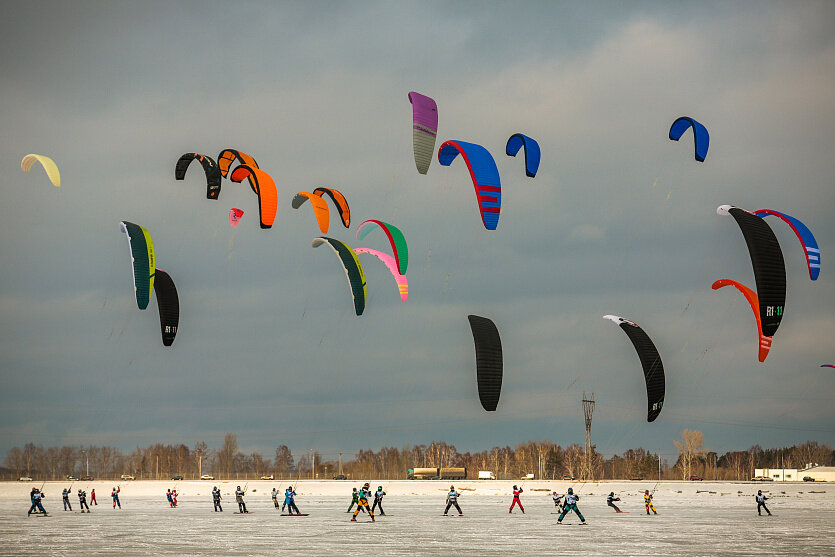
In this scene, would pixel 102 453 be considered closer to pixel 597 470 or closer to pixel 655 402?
pixel 597 470

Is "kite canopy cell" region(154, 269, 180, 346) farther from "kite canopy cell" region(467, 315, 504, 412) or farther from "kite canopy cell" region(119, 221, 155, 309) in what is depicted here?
"kite canopy cell" region(467, 315, 504, 412)

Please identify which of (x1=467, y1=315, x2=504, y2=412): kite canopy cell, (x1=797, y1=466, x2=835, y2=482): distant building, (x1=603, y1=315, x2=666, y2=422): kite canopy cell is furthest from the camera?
(x1=797, y1=466, x2=835, y2=482): distant building

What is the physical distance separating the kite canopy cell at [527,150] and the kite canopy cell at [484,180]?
4.36 ft

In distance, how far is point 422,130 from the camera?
31.6 meters

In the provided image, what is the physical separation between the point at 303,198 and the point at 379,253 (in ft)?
13.6

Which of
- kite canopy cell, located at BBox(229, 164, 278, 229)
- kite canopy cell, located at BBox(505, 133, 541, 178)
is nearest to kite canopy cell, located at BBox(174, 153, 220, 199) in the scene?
kite canopy cell, located at BBox(229, 164, 278, 229)

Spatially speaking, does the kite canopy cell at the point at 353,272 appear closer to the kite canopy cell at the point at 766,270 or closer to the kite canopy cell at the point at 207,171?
the kite canopy cell at the point at 207,171

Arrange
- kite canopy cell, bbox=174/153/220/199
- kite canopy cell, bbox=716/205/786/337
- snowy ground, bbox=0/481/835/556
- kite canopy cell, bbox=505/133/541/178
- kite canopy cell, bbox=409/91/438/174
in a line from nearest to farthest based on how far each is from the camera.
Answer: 1. snowy ground, bbox=0/481/835/556
2. kite canopy cell, bbox=716/205/786/337
3. kite canopy cell, bbox=409/91/438/174
4. kite canopy cell, bbox=505/133/541/178
5. kite canopy cell, bbox=174/153/220/199

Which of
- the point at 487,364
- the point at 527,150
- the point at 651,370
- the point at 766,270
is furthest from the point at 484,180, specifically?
the point at 766,270

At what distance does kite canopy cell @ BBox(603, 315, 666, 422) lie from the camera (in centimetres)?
3053

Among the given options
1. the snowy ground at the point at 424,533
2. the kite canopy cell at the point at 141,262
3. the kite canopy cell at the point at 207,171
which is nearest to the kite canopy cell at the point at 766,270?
the snowy ground at the point at 424,533

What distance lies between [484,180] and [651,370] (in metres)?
8.79

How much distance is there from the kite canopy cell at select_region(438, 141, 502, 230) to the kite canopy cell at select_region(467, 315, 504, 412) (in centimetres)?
366

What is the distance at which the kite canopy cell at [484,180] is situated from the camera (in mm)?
31047
